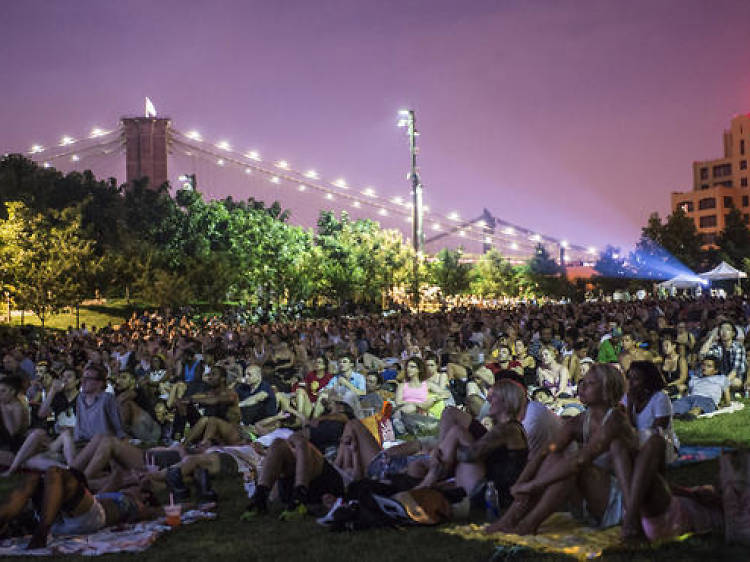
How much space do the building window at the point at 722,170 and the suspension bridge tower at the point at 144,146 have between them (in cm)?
7866

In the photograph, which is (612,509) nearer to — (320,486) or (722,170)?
(320,486)

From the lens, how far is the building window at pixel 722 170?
11781 cm

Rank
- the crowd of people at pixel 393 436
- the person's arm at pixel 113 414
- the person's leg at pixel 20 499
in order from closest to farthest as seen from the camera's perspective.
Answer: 1. the crowd of people at pixel 393 436
2. the person's leg at pixel 20 499
3. the person's arm at pixel 113 414

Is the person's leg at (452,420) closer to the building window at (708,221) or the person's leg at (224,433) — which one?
the person's leg at (224,433)

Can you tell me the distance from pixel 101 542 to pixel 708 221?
121 meters

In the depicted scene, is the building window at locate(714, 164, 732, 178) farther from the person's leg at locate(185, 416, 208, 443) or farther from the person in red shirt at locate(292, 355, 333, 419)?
the person's leg at locate(185, 416, 208, 443)

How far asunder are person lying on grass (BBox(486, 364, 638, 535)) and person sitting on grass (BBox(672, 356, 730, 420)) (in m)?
4.77

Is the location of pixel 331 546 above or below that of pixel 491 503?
below

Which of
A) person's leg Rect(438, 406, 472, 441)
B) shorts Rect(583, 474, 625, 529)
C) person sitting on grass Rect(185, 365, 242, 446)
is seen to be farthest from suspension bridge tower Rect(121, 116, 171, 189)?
shorts Rect(583, 474, 625, 529)

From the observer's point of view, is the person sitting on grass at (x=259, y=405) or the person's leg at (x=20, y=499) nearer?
the person's leg at (x=20, y=499)

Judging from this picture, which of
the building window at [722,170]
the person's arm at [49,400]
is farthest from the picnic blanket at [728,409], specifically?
the building window at [722,170]

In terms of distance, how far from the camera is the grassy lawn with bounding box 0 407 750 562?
4.81 meters

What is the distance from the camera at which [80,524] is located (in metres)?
5.85

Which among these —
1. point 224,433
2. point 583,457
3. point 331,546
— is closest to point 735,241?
point 224,433
